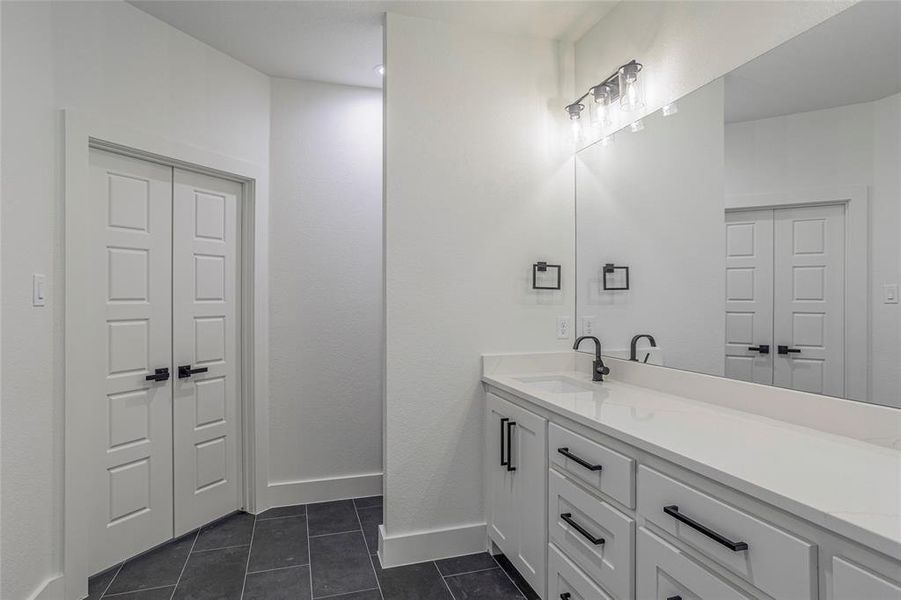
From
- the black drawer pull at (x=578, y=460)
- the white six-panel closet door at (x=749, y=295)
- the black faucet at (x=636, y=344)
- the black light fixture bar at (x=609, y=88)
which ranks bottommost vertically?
the black drawer pull at (x=578, y=460)

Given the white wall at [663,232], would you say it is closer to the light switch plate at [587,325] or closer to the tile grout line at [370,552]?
the light switch plate at [587,325]

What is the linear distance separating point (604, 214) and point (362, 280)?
157cm

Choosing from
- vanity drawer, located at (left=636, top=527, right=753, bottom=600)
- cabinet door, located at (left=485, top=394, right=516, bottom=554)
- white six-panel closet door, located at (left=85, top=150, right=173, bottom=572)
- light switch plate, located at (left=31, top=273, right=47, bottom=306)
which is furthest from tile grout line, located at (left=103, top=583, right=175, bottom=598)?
vanity drawer, located at (left=636, top=527, right=753, bottom=600)

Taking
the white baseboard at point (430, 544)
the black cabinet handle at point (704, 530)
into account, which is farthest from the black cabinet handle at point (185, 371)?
the black cabinet handle at point (704, 530)

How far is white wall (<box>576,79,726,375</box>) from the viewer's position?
181cm

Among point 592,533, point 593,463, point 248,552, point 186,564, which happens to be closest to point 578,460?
point 593,463

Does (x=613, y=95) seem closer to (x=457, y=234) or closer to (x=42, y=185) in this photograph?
(x=457, y=234)

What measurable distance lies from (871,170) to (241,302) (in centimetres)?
293

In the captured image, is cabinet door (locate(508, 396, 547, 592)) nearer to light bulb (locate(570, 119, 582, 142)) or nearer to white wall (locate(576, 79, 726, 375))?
white wall (locate(576, 79, 726, 375))

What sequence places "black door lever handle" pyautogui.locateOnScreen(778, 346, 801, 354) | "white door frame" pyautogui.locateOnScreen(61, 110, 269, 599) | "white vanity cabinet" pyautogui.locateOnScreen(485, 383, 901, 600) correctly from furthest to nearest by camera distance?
"white door frame" pyautogui.locateOnScreen(61, 110, 269, 599) < "black door lever handle" pyautogui.locateOnScreen(778, 346, 801, 354) < "white vanity cabinet" pyautogui.locateOnScreen(485, 383, 901, 600)

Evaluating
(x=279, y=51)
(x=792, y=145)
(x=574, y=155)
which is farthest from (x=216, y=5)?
(x=792, y=145)

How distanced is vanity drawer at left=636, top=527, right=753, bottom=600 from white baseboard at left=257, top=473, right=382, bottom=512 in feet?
7.06

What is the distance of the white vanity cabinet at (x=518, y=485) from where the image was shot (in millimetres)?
1880

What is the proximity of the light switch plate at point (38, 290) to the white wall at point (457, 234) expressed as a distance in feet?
4.57
